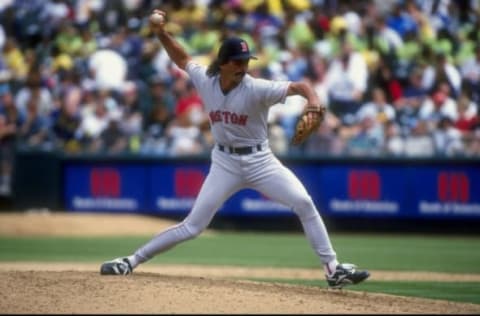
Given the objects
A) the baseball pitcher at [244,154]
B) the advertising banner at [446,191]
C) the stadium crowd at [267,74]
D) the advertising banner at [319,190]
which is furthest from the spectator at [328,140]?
the baseball pitcher at [244,154]

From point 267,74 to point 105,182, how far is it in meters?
3.43

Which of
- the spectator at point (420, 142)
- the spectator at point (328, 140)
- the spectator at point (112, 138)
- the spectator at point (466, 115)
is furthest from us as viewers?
the spectator at point (112, 138)

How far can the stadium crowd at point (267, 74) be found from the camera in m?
18.4

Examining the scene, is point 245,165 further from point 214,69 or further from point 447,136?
point 447,136

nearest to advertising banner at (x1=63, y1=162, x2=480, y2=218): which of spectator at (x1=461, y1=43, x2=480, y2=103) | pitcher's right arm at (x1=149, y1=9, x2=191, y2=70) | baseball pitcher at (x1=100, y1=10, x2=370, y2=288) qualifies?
spectator at (x1=461, y1=43, x2=480, y2=103)

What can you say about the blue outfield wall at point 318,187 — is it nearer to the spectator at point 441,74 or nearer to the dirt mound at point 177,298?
the spectator at point 441,74

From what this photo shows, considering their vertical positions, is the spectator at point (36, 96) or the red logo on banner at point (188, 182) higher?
the spectator at point (36, 96)

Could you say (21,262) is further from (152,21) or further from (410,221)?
(410,221)

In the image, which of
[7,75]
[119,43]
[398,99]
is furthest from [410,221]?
[7,75]

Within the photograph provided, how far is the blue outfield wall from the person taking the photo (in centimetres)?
1855

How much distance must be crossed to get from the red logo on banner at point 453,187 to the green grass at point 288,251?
64cm

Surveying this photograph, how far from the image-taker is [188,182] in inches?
784

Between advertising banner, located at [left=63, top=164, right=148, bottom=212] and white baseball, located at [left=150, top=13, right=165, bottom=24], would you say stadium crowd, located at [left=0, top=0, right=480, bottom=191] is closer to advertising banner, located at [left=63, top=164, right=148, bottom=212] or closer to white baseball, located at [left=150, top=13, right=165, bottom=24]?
advertising banner, located at [left=63, top=164, right=148, bottom=212]

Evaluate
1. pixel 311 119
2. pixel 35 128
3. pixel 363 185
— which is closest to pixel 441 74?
pixel 363 185
